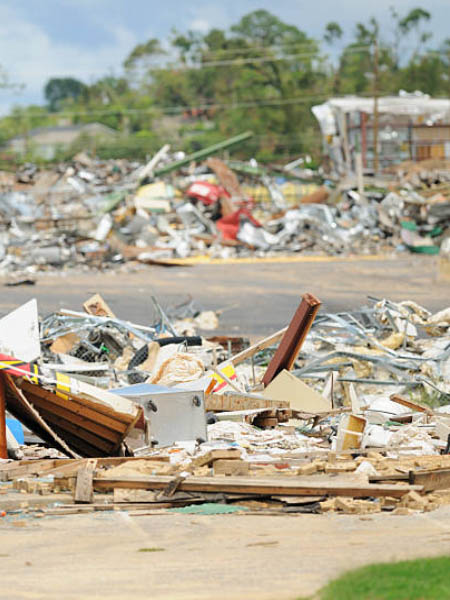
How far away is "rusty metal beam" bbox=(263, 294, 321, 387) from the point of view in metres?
11.4

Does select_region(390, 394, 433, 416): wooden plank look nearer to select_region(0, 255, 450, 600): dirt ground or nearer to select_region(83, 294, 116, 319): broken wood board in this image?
select_region(0, 255, 450, 600): dirt ground

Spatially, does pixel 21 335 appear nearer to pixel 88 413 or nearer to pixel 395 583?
pixel 88 413

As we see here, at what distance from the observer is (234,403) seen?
10188mm

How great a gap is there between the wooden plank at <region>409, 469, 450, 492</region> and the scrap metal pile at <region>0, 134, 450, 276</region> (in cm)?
2449

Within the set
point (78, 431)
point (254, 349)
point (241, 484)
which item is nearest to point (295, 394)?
point (254, 349)

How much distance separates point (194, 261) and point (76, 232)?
14.8 ft

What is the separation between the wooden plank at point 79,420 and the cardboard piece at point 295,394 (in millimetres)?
2190

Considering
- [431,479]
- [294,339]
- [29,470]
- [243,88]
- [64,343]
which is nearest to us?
[431,479]

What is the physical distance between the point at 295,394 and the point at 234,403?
78 cm

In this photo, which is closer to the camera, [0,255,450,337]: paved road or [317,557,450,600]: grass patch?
[317,557,450,600]: grass patch

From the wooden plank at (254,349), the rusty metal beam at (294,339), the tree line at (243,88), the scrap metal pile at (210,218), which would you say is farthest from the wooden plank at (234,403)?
the tree line at (243,88)

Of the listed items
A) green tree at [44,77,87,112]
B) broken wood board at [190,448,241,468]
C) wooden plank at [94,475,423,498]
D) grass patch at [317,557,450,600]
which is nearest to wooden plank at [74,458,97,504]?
wooden plank at [94,475,423,498]

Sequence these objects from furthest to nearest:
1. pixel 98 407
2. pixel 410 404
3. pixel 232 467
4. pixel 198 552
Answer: pixel 410 404 < pixel 98 407 < pixel 232 467 < pixel 198 552

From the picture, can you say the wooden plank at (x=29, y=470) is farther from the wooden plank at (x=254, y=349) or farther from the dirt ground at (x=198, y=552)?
the wooden plank at (x=254, y=349)
